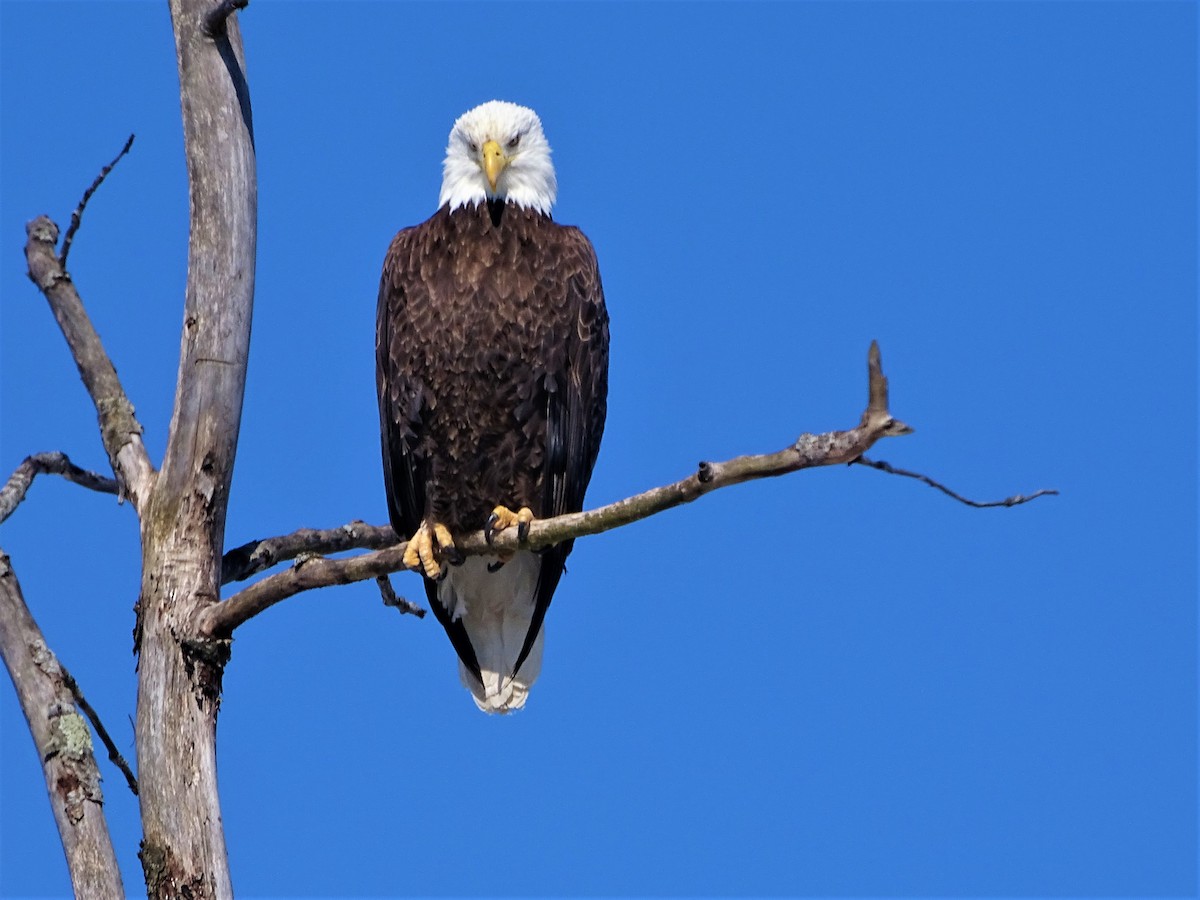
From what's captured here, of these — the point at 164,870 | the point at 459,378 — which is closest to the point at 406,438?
the point at 459,378

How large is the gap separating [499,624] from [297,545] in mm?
846

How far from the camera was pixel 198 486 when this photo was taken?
14.8 feet

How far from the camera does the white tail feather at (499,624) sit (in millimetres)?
5500

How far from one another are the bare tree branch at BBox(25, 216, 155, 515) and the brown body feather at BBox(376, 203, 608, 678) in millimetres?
827

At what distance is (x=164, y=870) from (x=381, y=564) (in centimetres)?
99

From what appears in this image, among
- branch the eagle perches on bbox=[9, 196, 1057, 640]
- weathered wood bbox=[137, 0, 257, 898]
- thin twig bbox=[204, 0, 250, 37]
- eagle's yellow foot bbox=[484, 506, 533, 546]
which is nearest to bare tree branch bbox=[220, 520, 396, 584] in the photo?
branch the eagle perches on bbox=[9, 196, 1057, 640]

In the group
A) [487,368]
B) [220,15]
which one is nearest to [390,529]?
[487,368]

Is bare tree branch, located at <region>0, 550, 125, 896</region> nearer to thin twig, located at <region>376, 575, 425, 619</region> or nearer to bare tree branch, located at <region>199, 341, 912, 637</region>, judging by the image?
bare tree branch, located at <region>199, 341, 912, 637</region>

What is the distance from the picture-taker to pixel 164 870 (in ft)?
13.4

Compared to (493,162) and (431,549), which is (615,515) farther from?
(493,162)

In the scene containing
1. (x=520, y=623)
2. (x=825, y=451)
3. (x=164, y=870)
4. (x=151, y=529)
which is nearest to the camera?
(x=825, y=451)

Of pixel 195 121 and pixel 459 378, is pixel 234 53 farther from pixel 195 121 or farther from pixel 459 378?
pixel 459 378

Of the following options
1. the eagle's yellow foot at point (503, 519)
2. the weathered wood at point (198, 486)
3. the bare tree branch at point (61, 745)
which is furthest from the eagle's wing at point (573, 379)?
the bare tree branch at point (61, 745)

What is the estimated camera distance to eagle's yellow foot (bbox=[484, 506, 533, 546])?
4.80m
